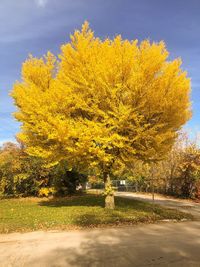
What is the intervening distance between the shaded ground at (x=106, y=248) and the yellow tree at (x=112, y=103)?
447cm

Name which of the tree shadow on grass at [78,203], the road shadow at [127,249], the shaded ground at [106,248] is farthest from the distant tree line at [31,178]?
the road shadow at [127,249]

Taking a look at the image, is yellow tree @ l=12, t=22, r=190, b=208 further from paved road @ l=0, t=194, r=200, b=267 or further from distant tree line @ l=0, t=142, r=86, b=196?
distant tree line @ l=0, t=142, r=86, b=196

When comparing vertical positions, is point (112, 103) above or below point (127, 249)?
above

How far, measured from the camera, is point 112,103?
610 inches

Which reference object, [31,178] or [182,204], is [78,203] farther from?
[31,178]

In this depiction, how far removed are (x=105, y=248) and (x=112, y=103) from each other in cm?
788

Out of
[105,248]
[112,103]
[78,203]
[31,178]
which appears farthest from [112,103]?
[31,178]

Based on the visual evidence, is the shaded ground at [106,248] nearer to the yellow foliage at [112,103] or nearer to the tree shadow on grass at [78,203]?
the yellow foliage at [112,103]


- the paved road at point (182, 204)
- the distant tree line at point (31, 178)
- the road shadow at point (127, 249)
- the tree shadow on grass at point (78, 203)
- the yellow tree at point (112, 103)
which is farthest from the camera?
the distant tree line at point (31, 178)

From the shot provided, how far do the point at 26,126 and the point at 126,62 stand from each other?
6.10 meters

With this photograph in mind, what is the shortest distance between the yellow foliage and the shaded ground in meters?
4.46

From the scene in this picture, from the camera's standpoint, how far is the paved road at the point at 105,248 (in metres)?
7.60

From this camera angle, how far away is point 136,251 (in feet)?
27.9

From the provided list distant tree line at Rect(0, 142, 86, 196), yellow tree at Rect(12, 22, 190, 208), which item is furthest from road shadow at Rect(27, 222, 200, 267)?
distant tree line at Rect(0, 142, 86, 196)
